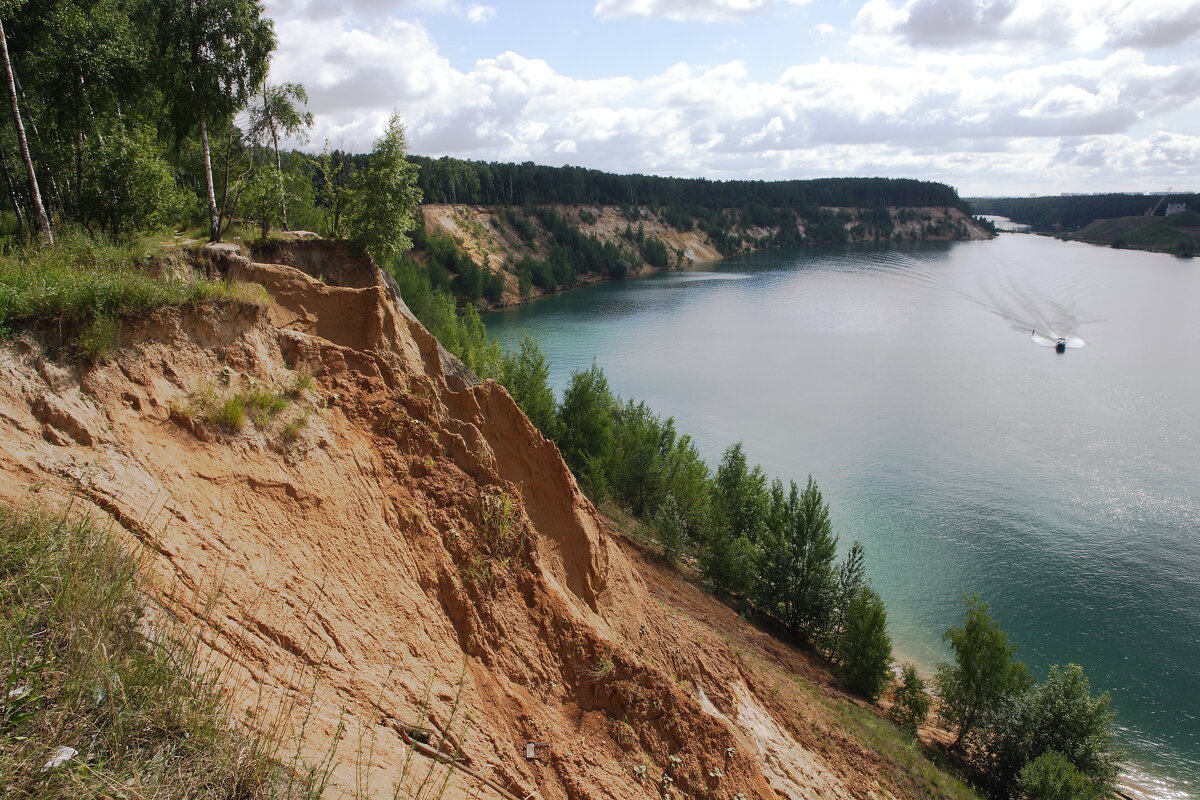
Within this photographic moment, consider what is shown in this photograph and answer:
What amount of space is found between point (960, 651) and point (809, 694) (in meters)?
7.50

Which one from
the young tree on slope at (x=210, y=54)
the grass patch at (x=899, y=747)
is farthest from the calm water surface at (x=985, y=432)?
the young tree on slope at (x=210, y=54)

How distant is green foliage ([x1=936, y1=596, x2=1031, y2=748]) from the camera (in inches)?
835

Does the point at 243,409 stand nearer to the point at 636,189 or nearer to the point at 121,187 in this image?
the point at 121,187

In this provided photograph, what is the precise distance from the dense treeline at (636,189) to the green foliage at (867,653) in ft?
243

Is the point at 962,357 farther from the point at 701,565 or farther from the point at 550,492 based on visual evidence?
the point at 550,492

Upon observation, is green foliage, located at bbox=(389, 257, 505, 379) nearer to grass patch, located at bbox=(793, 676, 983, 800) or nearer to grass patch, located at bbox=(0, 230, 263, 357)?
grass patch, located at bbox=(793, 676, 983, 800)

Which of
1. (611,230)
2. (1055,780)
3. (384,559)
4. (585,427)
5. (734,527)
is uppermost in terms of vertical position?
(611,230)

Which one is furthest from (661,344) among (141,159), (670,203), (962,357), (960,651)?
(670,203)

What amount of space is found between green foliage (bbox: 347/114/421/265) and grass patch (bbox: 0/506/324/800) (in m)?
14.0

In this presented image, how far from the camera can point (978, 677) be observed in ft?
70.1

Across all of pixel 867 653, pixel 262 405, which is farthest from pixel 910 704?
pixel 262 405

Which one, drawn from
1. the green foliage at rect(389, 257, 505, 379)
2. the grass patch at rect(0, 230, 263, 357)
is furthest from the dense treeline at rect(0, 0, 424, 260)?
the green foliage at rect(389, 257, 505, 379)

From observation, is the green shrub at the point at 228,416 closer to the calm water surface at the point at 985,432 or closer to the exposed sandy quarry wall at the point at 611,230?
the calm water surface at the point at 985,432

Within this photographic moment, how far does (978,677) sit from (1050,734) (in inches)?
90.0
